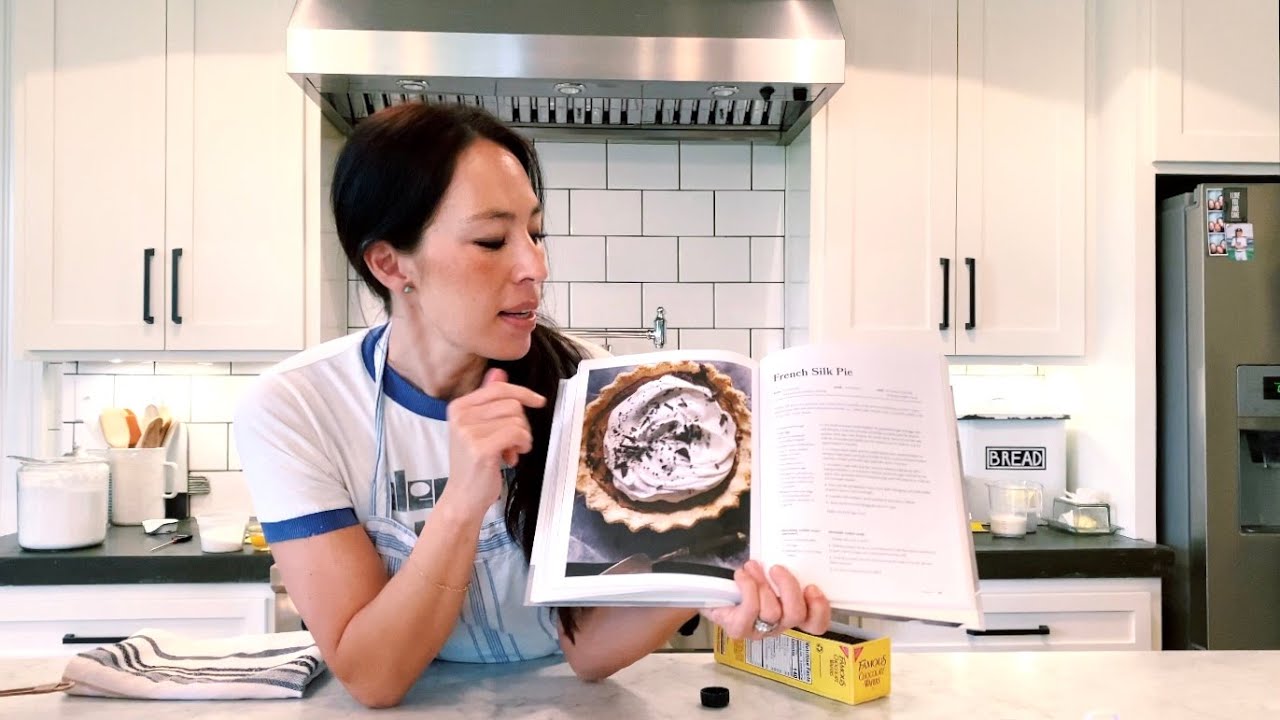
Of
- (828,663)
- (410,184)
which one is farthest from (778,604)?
(410,184)

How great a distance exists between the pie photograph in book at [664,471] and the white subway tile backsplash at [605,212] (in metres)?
1.89

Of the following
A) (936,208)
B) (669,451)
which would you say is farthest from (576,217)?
(669,451)

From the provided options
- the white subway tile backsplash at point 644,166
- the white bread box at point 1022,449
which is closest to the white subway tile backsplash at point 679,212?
Answer: the white subway tile backsplash at point 644,166

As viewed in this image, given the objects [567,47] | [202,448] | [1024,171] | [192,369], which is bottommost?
[202,448]

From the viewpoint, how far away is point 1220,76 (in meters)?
2.56

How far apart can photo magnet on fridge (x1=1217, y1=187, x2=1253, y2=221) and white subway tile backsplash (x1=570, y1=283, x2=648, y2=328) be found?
1.49 m

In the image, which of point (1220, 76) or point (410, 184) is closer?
point (410, 184)

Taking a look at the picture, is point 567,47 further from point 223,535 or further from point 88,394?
point 88,394

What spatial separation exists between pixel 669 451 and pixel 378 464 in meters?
0.40

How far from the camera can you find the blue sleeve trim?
3.72 feet

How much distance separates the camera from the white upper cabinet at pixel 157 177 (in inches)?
99.3

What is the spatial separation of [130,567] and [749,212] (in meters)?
1.82

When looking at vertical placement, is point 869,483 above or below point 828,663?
above

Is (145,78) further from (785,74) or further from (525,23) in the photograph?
(785,74)
